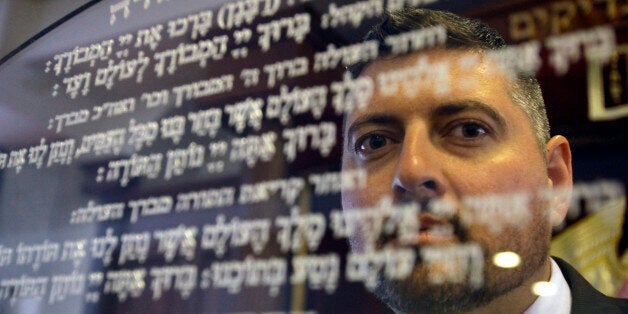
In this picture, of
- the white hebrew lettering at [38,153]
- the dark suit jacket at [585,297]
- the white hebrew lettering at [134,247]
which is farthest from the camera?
the white hebrew lettering at [38,153]

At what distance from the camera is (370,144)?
1.80 feet

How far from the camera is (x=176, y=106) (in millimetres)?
708

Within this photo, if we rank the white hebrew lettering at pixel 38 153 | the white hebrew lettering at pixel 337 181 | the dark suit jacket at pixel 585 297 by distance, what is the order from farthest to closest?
the white hebrew lettering at pixel 38 153 < the white hebrew lettering at pixel 337 181 < the dark suit jacket at pixel 585 297

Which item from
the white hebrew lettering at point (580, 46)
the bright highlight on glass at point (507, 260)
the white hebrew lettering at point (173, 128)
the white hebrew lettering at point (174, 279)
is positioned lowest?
Result: the white hebrew lettering at point (174, 279)

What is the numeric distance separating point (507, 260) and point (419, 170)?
0.30 ft

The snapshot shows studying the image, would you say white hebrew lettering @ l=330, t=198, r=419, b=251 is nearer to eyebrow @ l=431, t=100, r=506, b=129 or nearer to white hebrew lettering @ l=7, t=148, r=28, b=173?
eyebrow @ l=431, t=100, r=506, b=129

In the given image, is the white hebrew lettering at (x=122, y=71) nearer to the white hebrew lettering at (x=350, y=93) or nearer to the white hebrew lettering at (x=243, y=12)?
the white hebrew lettering at (x=243, y=12)

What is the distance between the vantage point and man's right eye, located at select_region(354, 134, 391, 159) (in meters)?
0.53

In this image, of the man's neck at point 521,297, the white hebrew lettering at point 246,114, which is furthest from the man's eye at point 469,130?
the white hebrew lettering at point 246,114

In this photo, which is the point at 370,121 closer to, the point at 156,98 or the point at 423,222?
the point at 423,222

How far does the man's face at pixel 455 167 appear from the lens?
0.48m

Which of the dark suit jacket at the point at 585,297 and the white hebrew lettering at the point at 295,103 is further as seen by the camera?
the white hebrew lettering at the point at 295,103

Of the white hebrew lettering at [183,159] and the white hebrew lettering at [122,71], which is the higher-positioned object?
the white hebrew lettering at [122,71]

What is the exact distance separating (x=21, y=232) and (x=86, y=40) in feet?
0.77
